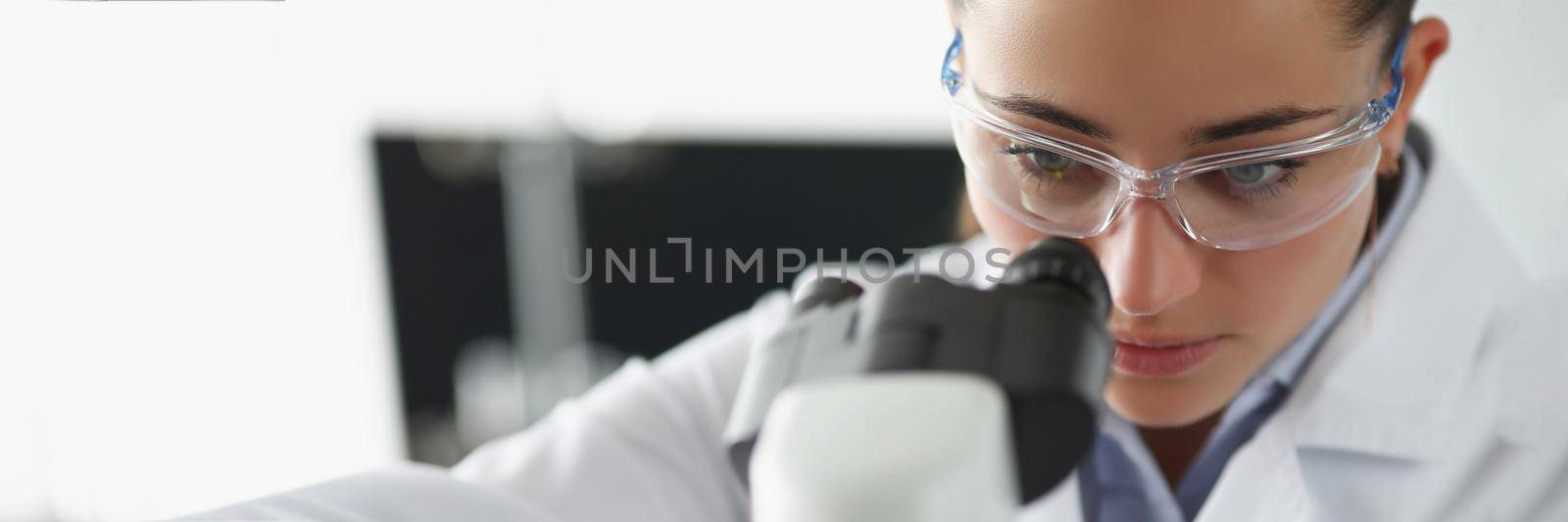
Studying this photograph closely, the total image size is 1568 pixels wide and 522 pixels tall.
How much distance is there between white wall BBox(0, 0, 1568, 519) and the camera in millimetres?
1869

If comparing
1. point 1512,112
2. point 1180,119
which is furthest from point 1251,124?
point 1512,112

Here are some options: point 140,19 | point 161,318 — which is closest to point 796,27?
point 140,19

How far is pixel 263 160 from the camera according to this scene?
245 cm

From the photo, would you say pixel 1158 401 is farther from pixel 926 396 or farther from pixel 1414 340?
pixel 926 396

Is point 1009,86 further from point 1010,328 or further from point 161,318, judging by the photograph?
point 161,318

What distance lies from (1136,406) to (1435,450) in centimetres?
26

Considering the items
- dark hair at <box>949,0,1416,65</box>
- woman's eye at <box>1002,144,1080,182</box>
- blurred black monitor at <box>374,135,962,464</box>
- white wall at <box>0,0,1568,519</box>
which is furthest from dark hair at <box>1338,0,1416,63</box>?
blurred black monitor at <box>374,135,962,464</box>

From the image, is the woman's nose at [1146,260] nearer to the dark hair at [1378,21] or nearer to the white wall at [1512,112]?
the dark hair at [1378,21]

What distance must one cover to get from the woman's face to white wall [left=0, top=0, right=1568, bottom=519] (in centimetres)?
110

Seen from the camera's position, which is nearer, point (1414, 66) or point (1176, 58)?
point (1176, 58)

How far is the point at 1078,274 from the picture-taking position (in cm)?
60

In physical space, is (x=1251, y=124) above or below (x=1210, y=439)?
above

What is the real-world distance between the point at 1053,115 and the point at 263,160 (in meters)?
2.01

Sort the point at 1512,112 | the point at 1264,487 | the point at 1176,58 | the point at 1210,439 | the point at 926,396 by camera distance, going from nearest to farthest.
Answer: the point at 926,396 → the point at 1176,58 → the point at 1264,487 → the point at 1210,439 → the point at 1512,112
